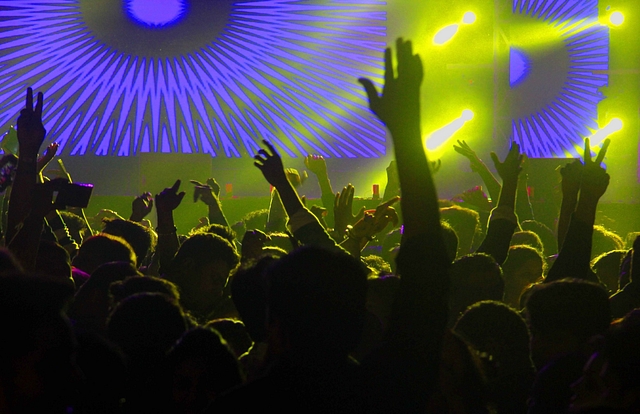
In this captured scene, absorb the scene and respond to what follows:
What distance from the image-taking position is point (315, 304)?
116 cm

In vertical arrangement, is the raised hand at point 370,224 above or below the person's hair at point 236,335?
above

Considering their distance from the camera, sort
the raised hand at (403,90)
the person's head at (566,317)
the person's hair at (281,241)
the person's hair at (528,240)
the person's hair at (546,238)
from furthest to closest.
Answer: the person's hair at (546,238) < the person's hair at (528,240) < the person's hair at (281,241) < the person's head at (566,317) < the raised hand at (403,90)

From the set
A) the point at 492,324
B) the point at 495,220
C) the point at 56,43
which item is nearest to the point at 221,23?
the point at 56,43

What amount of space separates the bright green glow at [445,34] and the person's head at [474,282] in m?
6.85

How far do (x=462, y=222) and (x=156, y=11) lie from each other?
8701mm

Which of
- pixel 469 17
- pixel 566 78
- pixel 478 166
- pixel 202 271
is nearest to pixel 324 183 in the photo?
pixel 478 166

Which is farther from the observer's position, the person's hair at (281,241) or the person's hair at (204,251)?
the person's hair at (281,241)

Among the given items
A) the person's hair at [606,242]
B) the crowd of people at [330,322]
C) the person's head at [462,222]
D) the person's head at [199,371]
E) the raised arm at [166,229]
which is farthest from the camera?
the person's hair at [606,242]

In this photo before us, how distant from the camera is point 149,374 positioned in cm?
167

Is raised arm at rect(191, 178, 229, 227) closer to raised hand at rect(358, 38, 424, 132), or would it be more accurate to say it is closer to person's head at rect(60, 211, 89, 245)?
person's head at rect(60, 211, 89, 245)

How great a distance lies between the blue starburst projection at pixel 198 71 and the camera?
439 inches

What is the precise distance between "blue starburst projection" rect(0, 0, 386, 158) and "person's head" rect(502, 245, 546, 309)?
8330 mm

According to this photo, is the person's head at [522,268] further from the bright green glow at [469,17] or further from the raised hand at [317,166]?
the bright green glow at [469,17]

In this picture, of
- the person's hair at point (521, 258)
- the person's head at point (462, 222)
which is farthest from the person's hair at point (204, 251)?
the person's head at point (462, 222)
